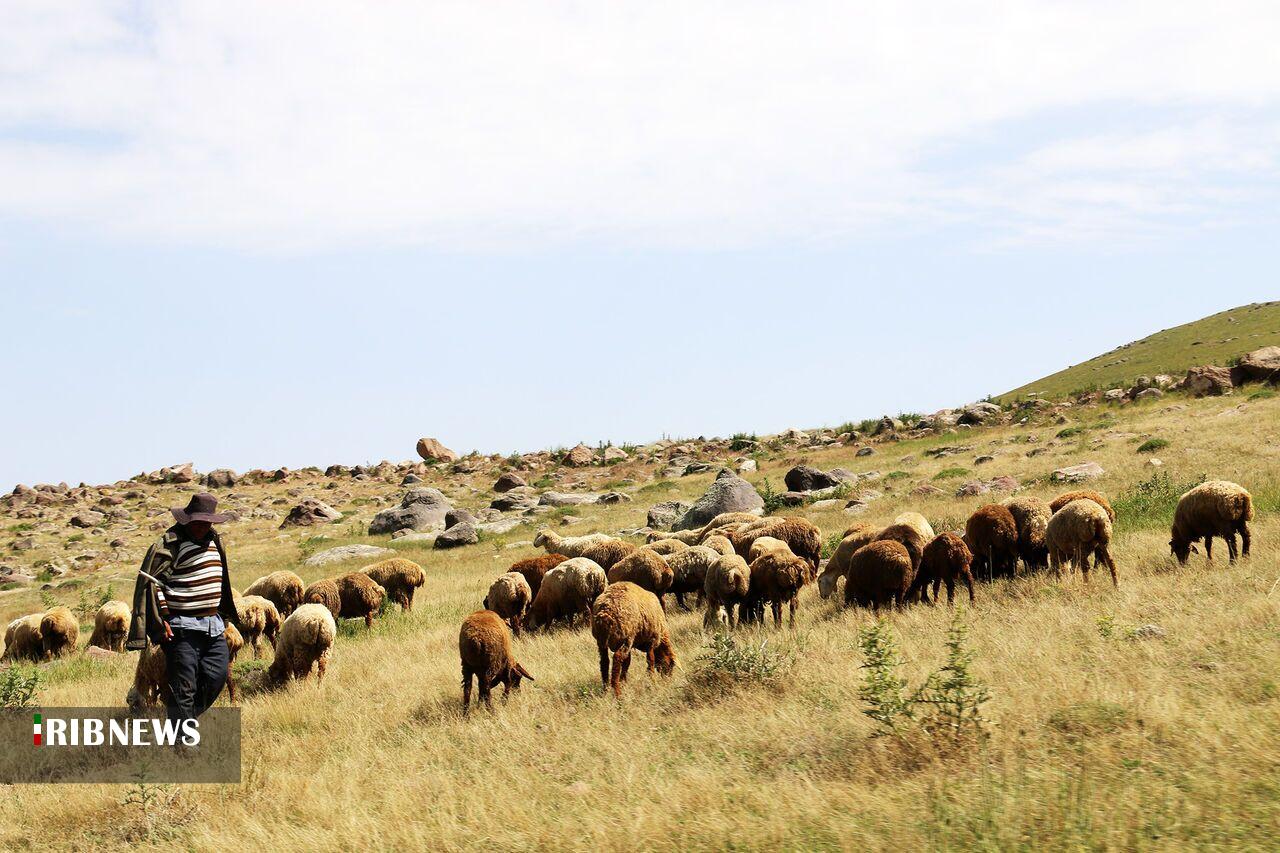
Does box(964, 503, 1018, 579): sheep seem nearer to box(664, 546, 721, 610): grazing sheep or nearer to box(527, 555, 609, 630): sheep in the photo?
box(664, 546, 721, 610): grazing sheep

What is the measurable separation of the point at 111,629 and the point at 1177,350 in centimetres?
7825

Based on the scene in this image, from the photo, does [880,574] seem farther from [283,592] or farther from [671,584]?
[283,592]

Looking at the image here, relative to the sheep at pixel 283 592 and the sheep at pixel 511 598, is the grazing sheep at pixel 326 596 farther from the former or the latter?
the sheep at pixel 511 598

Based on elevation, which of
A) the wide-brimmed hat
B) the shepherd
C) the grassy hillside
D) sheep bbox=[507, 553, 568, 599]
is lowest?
sheep bbox=[507, 553, 568, 599]

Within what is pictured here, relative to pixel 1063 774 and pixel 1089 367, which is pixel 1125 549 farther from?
pixel 1089 367

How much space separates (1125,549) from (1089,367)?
7488cm

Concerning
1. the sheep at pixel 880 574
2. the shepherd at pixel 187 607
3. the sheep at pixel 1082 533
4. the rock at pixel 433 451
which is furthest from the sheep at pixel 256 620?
the rock at pixel 433 451

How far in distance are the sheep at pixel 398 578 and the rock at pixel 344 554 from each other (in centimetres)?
954

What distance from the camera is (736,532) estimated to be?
17594 millimetres

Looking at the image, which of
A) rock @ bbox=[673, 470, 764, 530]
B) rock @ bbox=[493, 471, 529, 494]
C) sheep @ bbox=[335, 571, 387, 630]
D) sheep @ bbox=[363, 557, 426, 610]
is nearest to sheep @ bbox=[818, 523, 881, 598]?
sheep @ bbox=[335, 571, 387, 630]

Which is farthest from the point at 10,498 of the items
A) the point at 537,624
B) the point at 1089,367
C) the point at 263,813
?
the point at 1089,367

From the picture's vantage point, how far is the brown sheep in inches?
565

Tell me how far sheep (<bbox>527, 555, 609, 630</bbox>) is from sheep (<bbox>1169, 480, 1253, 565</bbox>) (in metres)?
8.79

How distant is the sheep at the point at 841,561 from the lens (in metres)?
14.9
